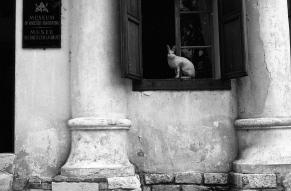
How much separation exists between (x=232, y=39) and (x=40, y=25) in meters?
2.79

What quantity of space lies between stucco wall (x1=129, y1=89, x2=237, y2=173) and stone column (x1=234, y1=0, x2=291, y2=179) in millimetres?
279

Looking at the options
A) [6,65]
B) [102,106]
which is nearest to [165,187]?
[102,106]

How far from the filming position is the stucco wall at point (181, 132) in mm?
5820

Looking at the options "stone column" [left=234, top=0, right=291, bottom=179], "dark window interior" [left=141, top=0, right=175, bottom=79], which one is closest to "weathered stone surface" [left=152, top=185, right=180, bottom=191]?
"stone column" [left=234, top=0, right=291, bottom=179]

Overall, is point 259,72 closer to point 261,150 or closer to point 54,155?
point 261,150

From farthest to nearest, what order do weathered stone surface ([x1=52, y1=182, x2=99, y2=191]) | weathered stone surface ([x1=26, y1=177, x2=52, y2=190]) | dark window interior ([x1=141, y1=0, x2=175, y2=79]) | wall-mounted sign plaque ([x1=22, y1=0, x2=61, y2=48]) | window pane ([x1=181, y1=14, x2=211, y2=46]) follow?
window pane ([x1=181, y1=14, x2=211, y2=46]) < dark window interior ([x1=141, y1=0, x2=175, y2=79]) < wall-mounted sign plaque ([x1=22, y1=0, x2=61, y2=48]) < weathered stone surface ([x1=26, y1=177, x2=52, y2=190]) < weathered stone surface ([x1=52, y1=182, x2=99, y2=191])

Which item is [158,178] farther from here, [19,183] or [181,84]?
[19,183]

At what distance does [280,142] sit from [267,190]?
68cm

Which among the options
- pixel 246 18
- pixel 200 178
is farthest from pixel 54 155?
pixel 246 18

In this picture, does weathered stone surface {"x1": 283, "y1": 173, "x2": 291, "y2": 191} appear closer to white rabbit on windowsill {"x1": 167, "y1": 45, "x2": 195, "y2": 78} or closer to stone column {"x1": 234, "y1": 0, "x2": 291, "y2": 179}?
stone column {"x1": 234, "y1": 0, "x2": 291, "y2": 179}

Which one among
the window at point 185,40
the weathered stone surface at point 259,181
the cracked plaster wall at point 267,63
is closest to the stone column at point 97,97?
the window at point 185,40

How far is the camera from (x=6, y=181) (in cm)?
556

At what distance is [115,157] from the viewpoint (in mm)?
5453

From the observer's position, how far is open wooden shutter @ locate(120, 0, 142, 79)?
5469mm
